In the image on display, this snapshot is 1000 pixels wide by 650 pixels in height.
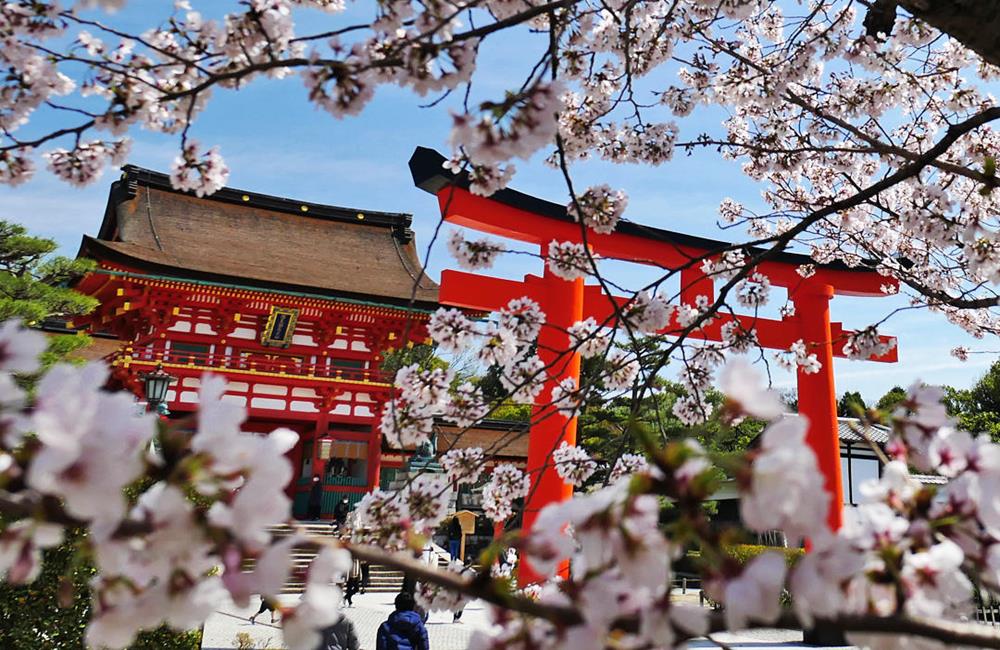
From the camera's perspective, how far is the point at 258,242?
61.8ft

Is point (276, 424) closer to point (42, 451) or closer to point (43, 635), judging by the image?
point (43, 635)

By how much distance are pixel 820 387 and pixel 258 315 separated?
36.9ft

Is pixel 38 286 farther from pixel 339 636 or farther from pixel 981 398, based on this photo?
pixel 981 398

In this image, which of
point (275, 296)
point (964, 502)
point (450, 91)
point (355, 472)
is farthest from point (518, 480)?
point (355, 472)

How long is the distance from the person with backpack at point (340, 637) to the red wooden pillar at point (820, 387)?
291 inches

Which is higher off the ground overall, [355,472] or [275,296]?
[275,296]

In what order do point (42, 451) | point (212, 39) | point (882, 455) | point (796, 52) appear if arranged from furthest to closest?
point (796, 52) → point (212, 39) → point (882, 455) → point (42, 451)

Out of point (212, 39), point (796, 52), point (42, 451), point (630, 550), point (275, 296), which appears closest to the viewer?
point (42, 451)

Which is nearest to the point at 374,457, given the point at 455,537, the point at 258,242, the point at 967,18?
the point at 455,537

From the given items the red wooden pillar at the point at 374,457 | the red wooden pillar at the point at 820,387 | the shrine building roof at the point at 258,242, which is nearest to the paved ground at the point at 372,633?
the red wooden pillar at the point at 820,387

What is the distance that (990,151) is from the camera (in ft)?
14.0

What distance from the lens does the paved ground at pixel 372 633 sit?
8180 millimetres

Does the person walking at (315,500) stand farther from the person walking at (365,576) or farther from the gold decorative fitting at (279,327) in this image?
the gold decorative fitting at (279,327)

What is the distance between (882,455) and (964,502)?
26 centimetres
